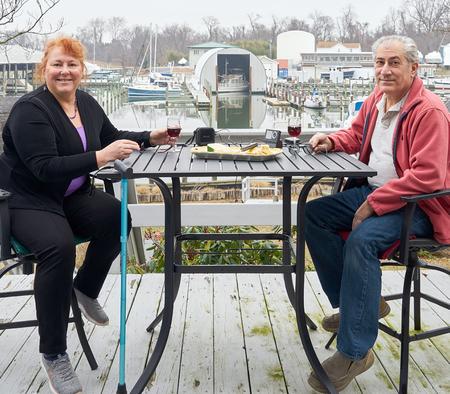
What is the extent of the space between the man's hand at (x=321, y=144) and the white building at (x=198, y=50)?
143 feet

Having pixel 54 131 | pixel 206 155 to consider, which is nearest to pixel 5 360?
pixel 54 131

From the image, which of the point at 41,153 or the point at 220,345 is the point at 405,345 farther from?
the point at 41,153

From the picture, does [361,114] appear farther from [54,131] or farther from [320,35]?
[320,35]

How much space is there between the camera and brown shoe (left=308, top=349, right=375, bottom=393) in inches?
81.8

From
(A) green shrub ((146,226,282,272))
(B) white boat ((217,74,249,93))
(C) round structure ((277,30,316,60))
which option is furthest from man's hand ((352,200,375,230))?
(B) white boat ((217,74,249,93))

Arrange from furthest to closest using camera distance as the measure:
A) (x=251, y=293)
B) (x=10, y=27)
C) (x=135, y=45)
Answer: (x=135, y=45), (x=10, y=27), (x=251, y=293)

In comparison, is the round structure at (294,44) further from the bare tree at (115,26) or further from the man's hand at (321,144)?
the man's hand at (321,144)

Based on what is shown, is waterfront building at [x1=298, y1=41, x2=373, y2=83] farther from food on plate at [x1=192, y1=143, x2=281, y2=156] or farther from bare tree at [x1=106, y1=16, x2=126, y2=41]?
food on plate at [x1=192, y1=143, x2=281, y2=156]

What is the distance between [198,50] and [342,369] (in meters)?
46.3

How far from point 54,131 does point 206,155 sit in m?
0.52

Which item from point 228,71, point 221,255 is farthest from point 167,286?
point 228,71

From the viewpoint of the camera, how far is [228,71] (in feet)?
142

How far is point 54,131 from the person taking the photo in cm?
216

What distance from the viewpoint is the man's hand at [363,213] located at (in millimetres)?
2105
